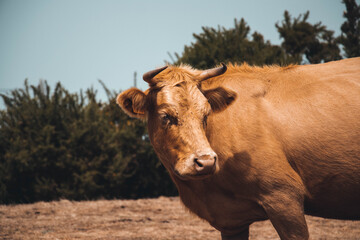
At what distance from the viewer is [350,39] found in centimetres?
1608

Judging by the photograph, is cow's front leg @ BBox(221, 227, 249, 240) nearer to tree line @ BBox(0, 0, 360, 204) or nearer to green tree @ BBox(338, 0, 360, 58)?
tree line @ BBox(0, 0, 360, 204)

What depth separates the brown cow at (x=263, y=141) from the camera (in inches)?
119

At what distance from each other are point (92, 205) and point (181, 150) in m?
6.01

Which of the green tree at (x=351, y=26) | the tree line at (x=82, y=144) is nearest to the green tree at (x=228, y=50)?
the tree line at (x=82, y=144)

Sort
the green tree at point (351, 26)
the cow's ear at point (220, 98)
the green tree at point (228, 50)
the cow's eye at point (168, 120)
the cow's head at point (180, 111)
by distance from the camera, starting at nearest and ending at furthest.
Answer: the cow's head at point (180, 111) → the cow's eye at point (168, 120) → the cow's ear at point (220, 98) → the green tree at point (228, 50) → the green tree at point (351, 26)

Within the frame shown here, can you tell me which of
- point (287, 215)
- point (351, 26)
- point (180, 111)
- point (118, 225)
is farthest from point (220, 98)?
point (351, 26)

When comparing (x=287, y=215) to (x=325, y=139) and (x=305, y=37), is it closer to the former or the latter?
(x=325, y=139)

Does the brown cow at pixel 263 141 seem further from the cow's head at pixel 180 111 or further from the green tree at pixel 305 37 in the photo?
the green tree at pixel 305 37

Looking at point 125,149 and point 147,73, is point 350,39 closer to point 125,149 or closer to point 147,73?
point 125,149

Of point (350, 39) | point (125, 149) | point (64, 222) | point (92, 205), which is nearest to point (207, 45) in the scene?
point (125, 149)

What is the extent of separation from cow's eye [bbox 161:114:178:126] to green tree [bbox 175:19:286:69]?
407 inches

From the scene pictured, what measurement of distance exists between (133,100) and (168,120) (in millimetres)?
507

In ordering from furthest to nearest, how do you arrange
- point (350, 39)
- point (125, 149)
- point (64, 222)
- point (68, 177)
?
point (350, 39)
point (125, 149)
point (68, 177)
point (64, 222)

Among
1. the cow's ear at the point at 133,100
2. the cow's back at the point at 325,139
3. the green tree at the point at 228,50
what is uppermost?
the green tree at the point at 228,50
